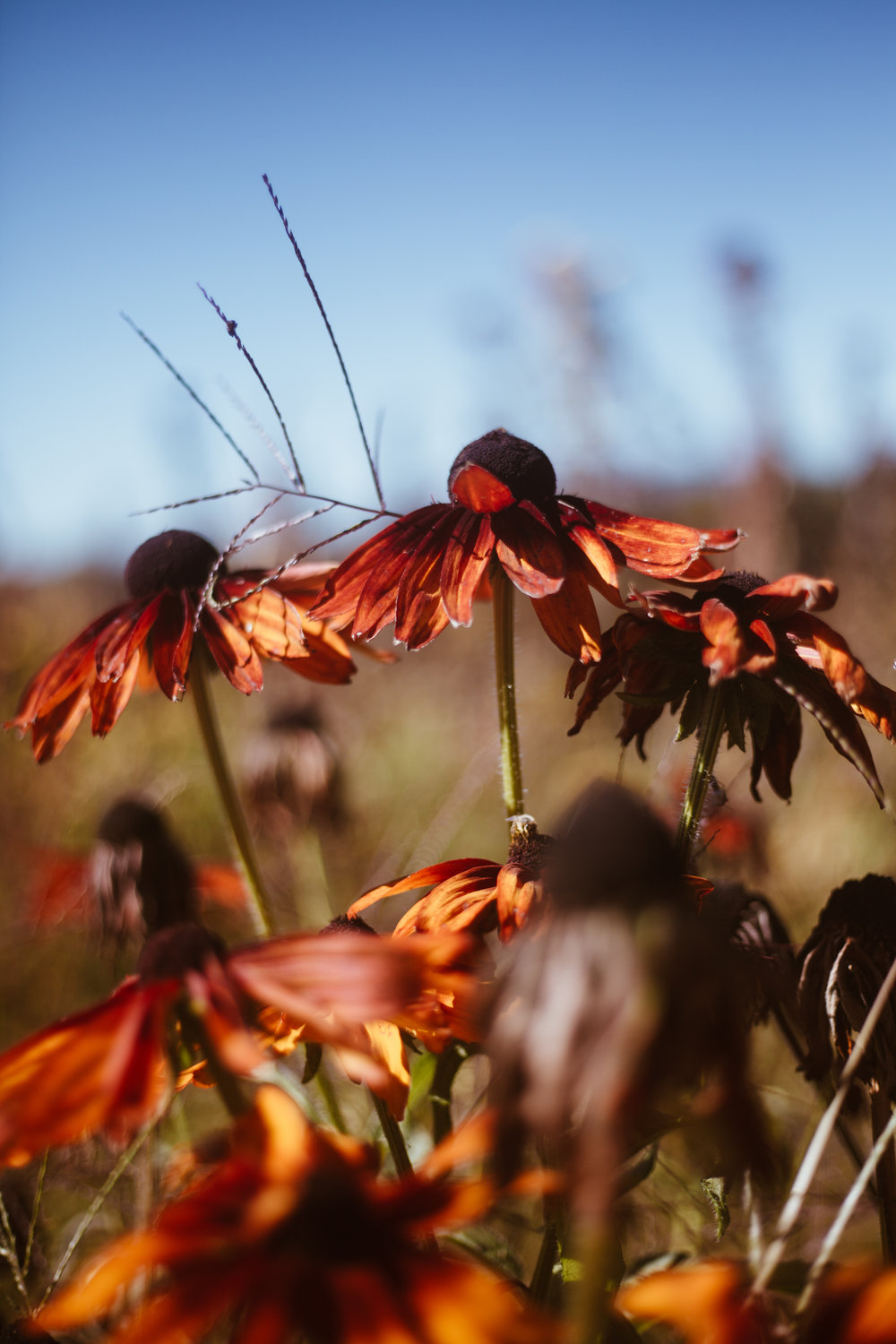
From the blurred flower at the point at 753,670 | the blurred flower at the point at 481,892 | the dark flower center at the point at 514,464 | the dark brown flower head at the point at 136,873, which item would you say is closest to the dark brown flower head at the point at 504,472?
the dark flower center at the point at 514,464

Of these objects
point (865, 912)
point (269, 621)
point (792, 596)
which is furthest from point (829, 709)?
point (269, 621)

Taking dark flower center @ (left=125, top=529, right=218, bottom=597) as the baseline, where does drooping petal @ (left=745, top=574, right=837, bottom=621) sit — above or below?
below

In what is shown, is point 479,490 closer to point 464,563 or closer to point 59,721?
point 464,563

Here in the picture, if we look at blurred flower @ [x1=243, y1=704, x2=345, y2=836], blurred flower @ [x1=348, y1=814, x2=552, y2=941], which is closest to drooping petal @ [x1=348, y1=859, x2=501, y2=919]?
blurred flower @ [x1=348, y1=814, x2=552, y2=941]

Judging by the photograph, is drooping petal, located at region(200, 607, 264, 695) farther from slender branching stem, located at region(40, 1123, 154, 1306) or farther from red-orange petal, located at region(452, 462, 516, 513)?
slender branching stem, located at region(40, 1123, 154, 1306)

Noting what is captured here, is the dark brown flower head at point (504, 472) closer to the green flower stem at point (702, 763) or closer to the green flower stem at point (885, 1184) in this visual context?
the green flower stem at point (702, 763)

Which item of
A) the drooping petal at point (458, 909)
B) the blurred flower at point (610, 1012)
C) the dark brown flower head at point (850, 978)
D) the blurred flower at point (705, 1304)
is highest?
the blurred flower at point (610, 1012)
